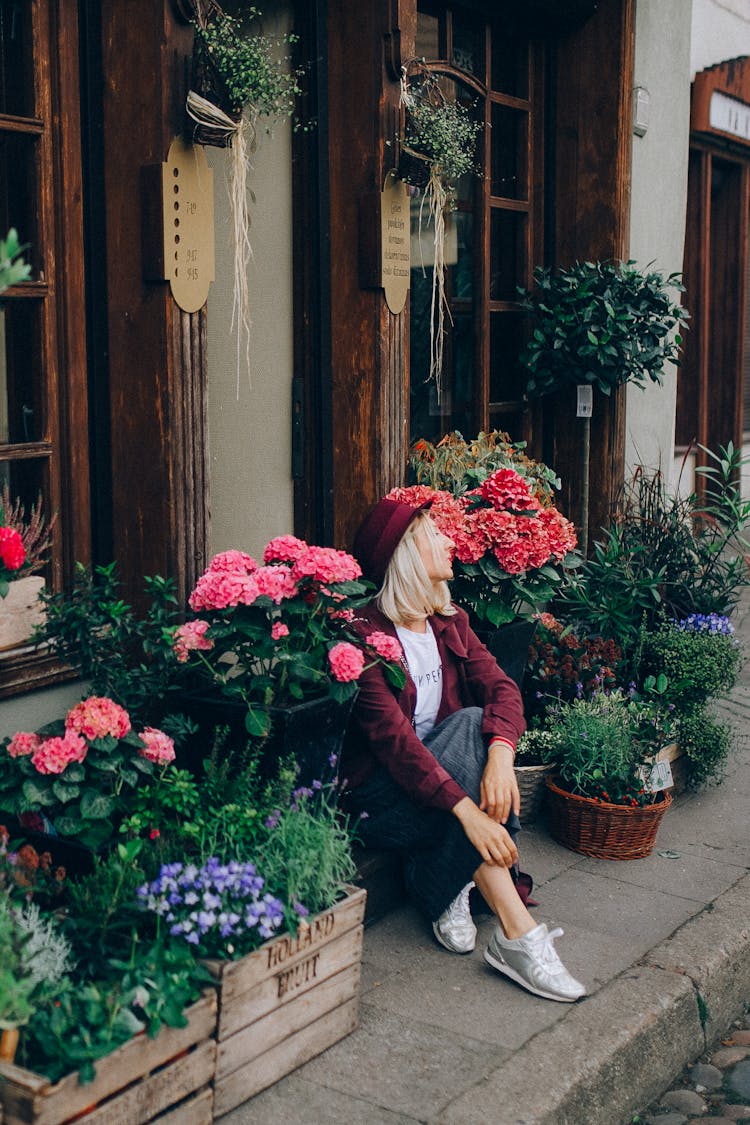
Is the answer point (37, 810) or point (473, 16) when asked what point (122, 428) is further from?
point (473, 16)

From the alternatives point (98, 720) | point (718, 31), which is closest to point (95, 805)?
point (98, 720)

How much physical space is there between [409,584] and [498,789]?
67 centimetres

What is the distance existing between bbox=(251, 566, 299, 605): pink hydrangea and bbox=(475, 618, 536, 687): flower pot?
133cm

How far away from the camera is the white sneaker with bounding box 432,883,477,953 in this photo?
3.75m

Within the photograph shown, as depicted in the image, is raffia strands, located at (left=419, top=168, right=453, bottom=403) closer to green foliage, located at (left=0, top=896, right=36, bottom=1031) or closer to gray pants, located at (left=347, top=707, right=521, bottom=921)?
gray pants, located at (left=347, top=707, right=521, bottom=921)

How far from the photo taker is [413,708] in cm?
404

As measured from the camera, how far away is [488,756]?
12.7ft

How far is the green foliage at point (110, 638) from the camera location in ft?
11.5

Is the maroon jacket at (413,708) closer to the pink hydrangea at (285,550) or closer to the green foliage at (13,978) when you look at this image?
the pink hydrangea at (285,550)

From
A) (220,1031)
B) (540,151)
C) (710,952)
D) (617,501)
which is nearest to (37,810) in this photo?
(220,1031)

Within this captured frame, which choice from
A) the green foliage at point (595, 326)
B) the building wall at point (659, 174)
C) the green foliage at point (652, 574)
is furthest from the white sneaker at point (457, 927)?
the building wall at point (659, 174)

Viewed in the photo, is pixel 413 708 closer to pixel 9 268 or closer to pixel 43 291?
pixel 43 291

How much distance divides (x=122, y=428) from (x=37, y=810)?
1.21 metres

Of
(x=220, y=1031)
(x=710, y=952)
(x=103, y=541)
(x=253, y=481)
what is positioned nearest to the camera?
(x=220, y=1031)
